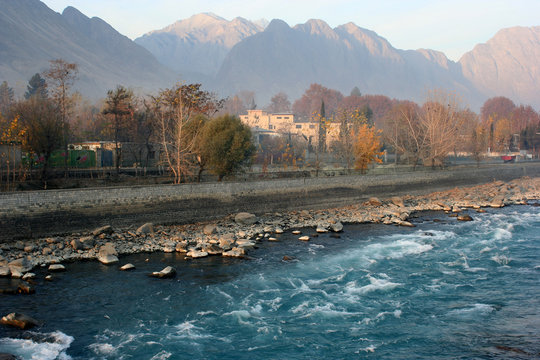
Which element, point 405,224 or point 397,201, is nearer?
point 405,224

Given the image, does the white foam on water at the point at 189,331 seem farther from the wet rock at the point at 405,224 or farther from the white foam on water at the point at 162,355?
the wet rock at the point at 405,224

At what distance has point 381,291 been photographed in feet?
64.3

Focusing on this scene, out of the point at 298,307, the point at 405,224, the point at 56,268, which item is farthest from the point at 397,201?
the point at 56,268

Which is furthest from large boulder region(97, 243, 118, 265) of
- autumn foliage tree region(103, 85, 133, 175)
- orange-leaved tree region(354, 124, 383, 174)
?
orange-leaved tree region(354, 124, 383, 174)

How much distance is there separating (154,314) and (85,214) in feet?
41.6

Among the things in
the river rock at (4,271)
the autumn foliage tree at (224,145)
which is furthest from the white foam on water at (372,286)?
the autumn foliage tree at (224,145)

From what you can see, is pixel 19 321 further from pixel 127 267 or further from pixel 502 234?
pixel 502 234

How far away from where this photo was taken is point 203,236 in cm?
2775

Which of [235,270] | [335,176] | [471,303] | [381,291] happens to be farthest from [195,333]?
[335,176]

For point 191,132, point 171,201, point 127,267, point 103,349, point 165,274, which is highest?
point 191,132

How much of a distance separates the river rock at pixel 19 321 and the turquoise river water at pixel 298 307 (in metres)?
0.30

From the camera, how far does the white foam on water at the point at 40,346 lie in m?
13.6

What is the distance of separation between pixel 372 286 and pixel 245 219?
1370cm

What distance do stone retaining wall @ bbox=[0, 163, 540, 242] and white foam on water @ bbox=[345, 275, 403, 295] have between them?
48.7 feet
